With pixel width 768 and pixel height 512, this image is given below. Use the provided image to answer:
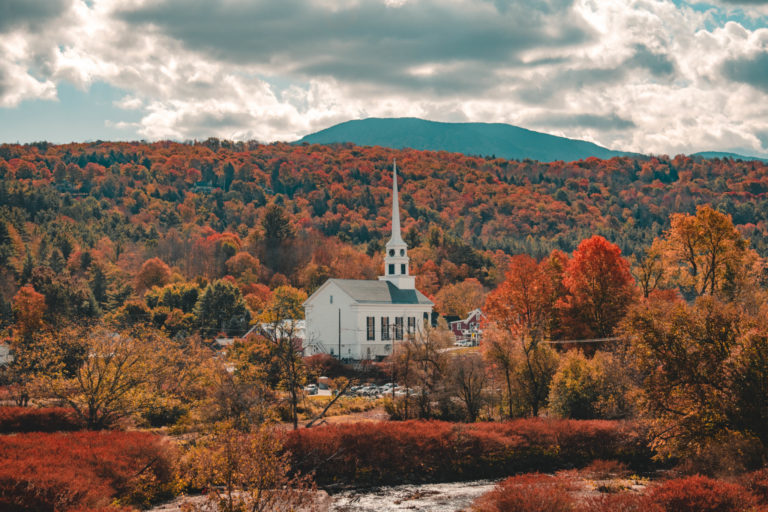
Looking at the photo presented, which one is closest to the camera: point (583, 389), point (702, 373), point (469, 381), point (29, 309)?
point (702, 373)

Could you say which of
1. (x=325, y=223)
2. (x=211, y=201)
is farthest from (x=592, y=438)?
(x=211, y=201)

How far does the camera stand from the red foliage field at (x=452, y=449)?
3603 cm

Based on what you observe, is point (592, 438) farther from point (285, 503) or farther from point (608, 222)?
point (608, 222)

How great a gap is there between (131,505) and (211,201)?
525ft

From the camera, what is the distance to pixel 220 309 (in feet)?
289

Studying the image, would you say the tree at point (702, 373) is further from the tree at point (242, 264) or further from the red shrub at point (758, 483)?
the tree at point (242, 264)

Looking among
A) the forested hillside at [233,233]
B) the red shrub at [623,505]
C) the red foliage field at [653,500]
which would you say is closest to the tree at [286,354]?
the red foliage field at [653,500]

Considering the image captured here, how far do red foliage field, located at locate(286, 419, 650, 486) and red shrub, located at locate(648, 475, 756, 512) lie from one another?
40.3 ft

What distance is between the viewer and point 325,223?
6476 inches

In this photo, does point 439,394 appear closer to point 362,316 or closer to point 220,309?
point 362,316

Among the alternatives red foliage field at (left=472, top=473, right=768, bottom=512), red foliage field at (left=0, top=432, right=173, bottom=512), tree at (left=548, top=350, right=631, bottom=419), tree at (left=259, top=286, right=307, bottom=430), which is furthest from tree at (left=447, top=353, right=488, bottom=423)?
red foliage field at (left=0, top=432, right=173, bottom=512)

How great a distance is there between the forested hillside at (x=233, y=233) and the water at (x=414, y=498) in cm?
4591

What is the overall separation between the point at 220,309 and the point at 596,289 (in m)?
49.5

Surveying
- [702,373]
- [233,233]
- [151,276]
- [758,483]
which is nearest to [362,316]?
[151,276]
